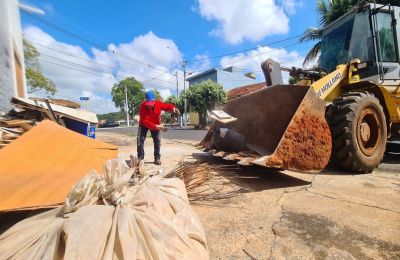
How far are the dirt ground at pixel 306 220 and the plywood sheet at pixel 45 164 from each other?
571 mm

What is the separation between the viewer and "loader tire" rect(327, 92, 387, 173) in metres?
3.56

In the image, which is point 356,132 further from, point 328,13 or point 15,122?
point 328,13

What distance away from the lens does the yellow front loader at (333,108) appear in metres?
3.15

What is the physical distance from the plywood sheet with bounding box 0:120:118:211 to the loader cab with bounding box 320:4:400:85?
4377 millimetres

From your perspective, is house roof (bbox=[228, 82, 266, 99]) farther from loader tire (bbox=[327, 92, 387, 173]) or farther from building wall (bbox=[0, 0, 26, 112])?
building wall (bbox=[0, 0, 26, 112])

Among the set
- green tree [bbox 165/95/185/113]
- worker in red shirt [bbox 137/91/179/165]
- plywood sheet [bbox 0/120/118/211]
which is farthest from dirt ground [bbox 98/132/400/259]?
green tree [bbox 165/95/185/113]

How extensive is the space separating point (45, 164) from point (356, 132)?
392cm

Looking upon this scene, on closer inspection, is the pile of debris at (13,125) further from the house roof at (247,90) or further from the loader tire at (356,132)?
the house roof at (247,90)

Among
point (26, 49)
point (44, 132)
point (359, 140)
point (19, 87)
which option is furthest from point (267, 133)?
point (26, 49)

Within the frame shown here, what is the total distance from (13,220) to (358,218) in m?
2.74

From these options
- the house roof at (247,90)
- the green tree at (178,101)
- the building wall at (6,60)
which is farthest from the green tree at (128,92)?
the building wall at (6,60)

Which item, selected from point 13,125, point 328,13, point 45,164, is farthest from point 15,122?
point 328,13

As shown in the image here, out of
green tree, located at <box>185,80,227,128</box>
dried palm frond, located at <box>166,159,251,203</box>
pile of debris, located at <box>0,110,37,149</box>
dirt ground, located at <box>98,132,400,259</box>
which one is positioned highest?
green tree, located at <box>185,80,227,128</box>

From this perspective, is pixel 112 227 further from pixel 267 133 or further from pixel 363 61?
pixel 363 61
